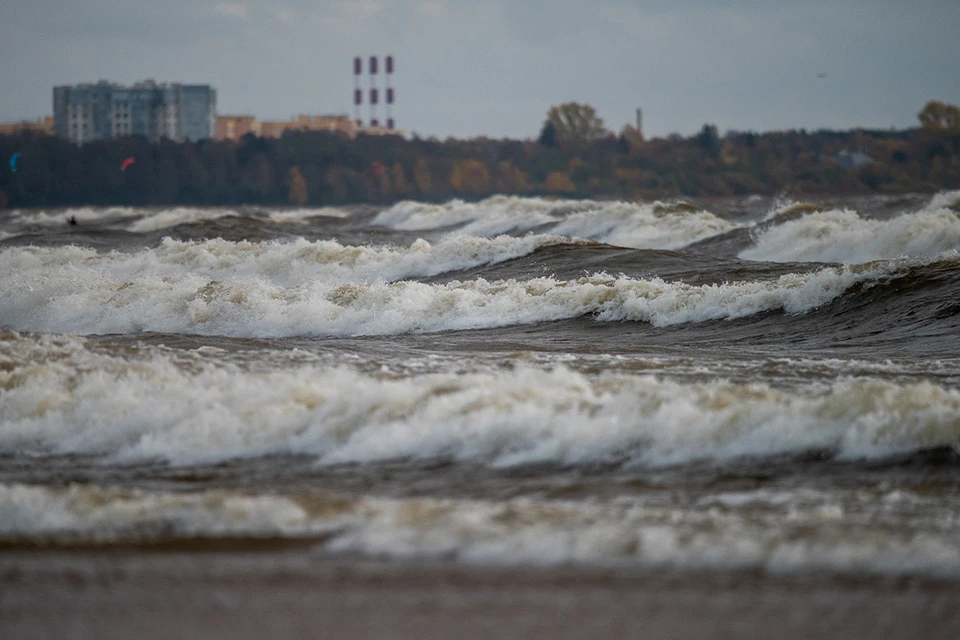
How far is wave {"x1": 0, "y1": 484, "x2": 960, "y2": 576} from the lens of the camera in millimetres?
5102

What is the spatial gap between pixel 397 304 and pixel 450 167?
14008cm

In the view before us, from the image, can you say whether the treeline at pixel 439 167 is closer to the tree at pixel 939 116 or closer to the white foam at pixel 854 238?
the tree at pixel 939 116

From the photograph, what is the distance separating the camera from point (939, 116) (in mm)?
149125

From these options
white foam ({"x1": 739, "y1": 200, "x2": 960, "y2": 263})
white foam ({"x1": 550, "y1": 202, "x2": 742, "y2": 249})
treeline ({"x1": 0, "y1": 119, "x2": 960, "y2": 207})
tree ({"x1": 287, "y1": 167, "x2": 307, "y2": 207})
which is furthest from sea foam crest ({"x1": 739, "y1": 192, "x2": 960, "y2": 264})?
tree ({"x1": 287, "y1": 167, "x2": 307, "y2": 207})

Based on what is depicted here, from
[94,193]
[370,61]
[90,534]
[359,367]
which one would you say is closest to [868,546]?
[90,534]

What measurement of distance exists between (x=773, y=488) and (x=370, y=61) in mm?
174965

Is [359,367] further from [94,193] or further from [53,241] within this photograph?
[94,193]

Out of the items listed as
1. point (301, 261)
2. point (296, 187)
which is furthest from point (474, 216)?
point (296, 187)

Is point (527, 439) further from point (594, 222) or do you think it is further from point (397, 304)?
point (594, 222)

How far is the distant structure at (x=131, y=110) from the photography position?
188000mm

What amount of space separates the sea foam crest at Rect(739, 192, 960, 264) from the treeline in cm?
10646

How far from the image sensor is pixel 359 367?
33.0 feet

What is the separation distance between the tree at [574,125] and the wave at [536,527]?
159 meters

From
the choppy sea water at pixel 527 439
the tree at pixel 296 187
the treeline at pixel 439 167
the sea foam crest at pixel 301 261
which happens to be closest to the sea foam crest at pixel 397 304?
the choppy sea water at pixel 527 439
